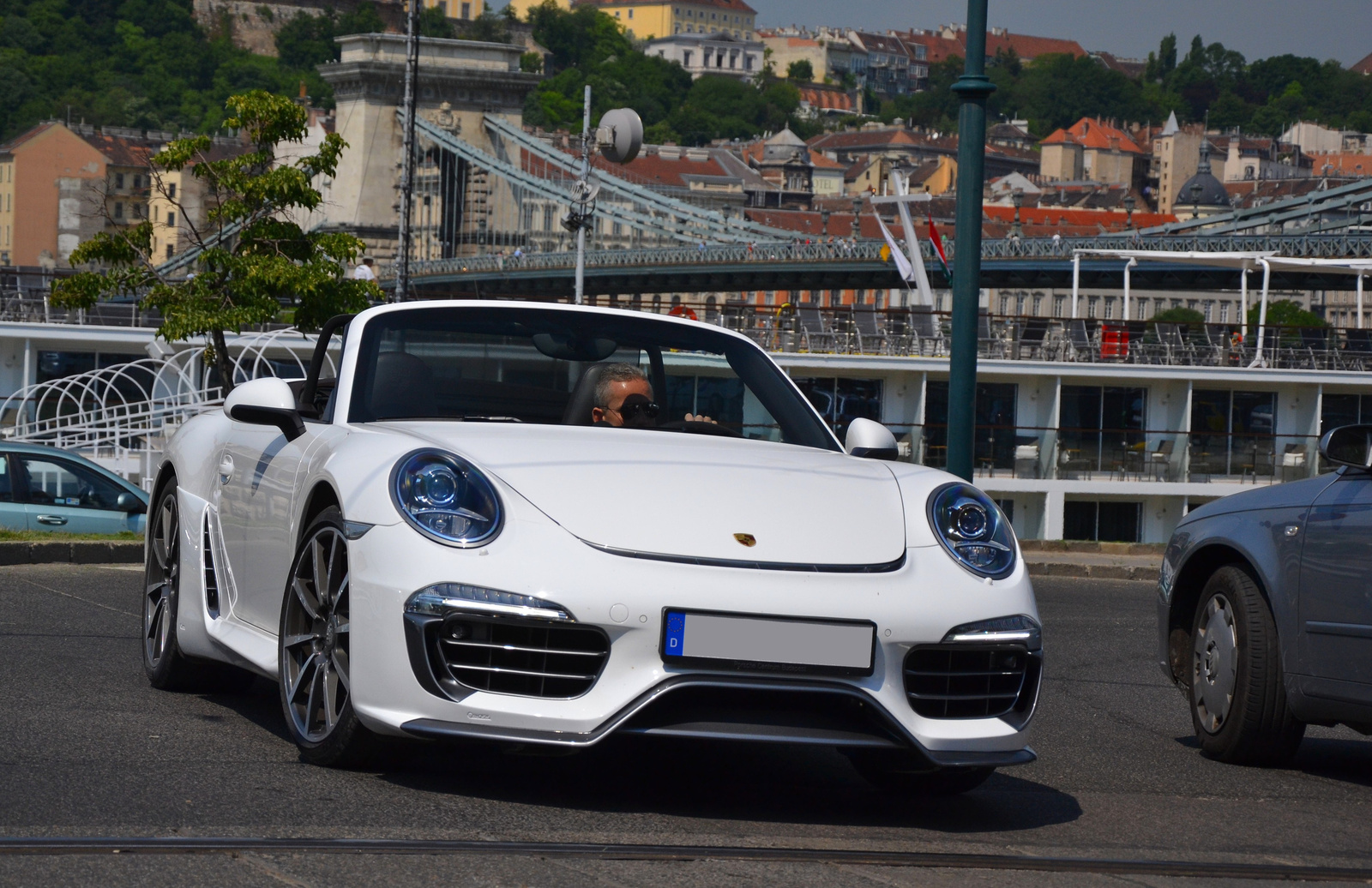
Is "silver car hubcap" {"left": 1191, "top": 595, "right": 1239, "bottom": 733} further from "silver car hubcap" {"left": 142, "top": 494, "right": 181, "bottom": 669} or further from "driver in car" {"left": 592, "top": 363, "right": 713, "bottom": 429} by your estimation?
"silver car hubcap" {"left": 142, "top": 494, "right": 181, "bottom": 669}

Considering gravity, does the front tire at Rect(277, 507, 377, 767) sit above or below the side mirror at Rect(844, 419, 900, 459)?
below

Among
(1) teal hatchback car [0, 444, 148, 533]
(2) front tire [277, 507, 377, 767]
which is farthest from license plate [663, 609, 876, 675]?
(1) teal hatchback car [0, 444, 148, 533]

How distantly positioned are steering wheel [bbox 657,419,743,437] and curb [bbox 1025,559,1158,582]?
13.4 m

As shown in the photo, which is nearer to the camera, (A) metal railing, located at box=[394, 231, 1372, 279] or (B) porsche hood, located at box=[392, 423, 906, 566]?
(B) porsche hood, located at box=[392, 423, 906, 566]

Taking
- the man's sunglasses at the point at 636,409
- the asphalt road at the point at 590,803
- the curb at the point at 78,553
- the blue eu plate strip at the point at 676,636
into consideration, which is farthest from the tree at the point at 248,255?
the blue eu plate strip at the point at 676,636

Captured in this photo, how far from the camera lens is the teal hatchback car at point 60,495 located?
15.6 meters

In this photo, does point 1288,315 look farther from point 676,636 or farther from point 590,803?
point 676,636

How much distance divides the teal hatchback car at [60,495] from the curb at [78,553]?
11.7 ft

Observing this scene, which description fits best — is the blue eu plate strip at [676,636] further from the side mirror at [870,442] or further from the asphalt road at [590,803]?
the side mirror at [870,442]

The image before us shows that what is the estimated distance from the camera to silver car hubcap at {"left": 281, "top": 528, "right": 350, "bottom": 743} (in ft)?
15.0

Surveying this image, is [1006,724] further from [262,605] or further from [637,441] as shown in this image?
[262,605]

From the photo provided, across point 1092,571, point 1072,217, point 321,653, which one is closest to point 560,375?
point 321,653

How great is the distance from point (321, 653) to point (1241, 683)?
2941mm

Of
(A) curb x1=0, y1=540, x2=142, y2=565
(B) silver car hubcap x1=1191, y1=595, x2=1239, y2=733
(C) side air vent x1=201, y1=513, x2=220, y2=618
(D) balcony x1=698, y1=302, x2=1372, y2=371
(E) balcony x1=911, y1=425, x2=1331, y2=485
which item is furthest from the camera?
(D) balcony x1=698, y1=302, x2=1372, y2=371
